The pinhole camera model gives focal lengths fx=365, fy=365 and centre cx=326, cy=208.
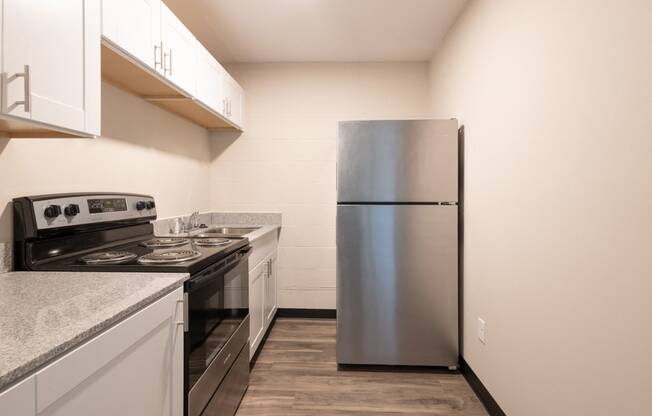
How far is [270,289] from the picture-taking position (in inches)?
121

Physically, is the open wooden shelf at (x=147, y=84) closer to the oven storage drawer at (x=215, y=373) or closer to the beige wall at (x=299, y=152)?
→ the beige wall at (x=299, y=152)

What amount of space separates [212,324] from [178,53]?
1475 millimetres

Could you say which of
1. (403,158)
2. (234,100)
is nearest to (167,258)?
(403,158)

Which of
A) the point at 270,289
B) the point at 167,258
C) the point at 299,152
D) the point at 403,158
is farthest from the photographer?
the point at 299,152

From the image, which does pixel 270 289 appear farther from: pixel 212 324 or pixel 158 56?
pixel 158 56

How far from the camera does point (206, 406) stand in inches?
59.4

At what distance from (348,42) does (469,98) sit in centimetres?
121

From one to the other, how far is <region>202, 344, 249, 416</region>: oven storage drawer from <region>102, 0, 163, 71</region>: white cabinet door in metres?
1.55

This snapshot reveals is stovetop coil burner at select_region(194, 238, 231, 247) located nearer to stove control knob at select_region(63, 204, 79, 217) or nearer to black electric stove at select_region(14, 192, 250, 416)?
black electric stove at select_region(14, 192, 250, 416)

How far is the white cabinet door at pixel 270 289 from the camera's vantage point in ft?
9.64

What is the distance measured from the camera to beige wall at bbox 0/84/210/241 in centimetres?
144

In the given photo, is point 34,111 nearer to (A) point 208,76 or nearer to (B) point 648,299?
(A) point 208,76

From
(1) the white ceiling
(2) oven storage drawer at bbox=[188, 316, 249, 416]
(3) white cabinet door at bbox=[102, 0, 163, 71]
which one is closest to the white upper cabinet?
(3) white cabinet door at bbox=[102, 0, 163, 71]

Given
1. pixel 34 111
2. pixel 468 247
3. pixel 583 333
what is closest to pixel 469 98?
pixel 468 247
